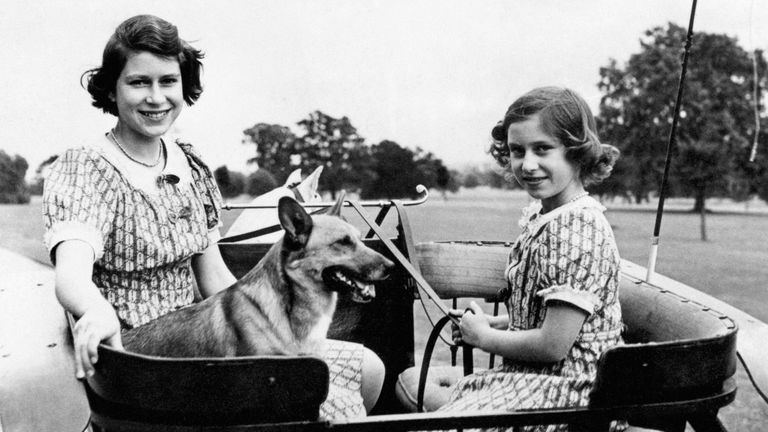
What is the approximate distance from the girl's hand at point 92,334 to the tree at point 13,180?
2.72 metres

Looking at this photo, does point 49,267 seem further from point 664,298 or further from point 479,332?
point 664,298

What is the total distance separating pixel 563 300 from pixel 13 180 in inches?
145

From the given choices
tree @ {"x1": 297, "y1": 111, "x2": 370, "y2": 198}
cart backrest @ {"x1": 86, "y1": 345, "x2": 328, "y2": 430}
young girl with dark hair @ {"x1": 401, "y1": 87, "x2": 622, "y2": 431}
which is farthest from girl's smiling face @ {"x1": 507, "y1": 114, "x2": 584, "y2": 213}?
tree @ {"x1": 297, "y1": 111, "x2": 370, "y2": 198}

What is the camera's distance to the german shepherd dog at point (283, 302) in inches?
78.4

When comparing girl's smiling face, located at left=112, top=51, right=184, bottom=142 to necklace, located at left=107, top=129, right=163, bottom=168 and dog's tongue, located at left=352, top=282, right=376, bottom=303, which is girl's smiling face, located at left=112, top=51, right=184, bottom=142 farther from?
dog's tongue, located at left=352, top=282, right=376, bottom=303

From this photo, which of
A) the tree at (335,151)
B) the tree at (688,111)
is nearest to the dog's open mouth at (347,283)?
the tree at (335,151)

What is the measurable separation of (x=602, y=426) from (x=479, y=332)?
18.8 inches

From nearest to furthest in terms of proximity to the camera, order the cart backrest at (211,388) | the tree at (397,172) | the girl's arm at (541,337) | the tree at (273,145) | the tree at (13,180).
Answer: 1. the cart backrest at (211,388)
2. the girl's arm at (541,337)
3. the tree at (13,180)
4. the tree at (273,145)
5. the tree at (397,172)

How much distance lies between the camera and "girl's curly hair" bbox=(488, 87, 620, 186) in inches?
78.0

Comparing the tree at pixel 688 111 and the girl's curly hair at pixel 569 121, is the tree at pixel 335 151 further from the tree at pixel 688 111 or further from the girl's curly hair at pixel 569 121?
the tree at pixel 688 111

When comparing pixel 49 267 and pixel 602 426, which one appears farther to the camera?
pixel 49 267

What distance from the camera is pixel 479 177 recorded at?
6.16m

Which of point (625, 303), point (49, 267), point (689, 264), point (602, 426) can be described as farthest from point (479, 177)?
point (689, 264)

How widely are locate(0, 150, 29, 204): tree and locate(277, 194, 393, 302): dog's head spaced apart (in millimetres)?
2575
